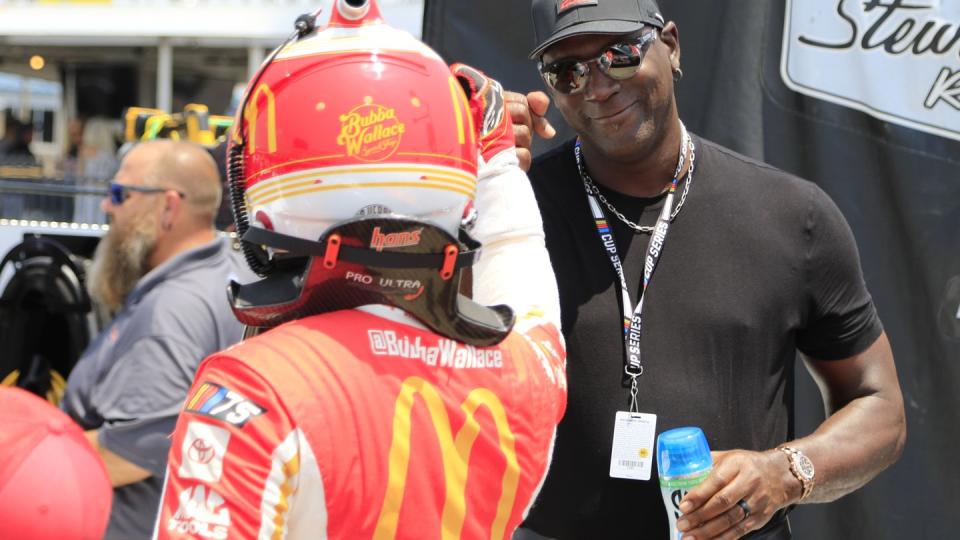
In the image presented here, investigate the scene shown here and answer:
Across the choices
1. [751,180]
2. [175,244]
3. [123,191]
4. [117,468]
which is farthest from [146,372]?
[751,180]

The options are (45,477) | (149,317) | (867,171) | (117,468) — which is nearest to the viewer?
(45,477)

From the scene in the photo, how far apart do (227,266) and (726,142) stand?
73.8 inches

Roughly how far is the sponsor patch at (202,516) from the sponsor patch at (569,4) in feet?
4.58

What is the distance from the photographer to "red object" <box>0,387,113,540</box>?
59.6 inches

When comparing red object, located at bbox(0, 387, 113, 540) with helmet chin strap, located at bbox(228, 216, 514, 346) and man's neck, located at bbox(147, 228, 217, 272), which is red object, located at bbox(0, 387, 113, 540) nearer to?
helmet chin strap, located at bbox(228, 216, 514, 346)

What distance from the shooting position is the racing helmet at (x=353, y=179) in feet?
4.43

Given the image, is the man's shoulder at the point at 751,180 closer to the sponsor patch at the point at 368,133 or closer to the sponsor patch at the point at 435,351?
the sponsor patch at the point at 435,351

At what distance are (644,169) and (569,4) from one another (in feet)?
1.24

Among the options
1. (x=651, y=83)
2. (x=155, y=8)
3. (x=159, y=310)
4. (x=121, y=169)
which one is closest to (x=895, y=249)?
(x=651, y=83)

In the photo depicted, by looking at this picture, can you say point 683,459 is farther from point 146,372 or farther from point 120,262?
point 120,262

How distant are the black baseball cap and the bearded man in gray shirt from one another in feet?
5.91

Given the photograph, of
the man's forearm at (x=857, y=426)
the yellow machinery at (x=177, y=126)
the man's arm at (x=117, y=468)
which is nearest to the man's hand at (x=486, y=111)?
the man's forearm at (x=857, y=426)

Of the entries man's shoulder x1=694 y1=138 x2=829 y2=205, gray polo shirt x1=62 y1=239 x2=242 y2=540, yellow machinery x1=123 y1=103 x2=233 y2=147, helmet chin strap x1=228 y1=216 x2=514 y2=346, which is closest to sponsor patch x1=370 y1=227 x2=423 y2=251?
helmet chin strap x1=228 y1=216 x2=514 y2=346

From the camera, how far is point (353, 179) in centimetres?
135
